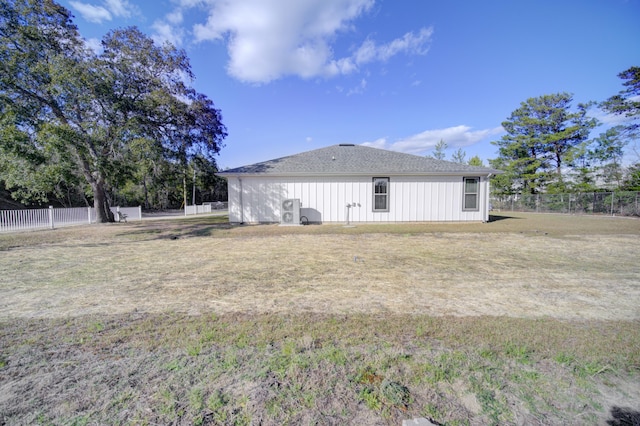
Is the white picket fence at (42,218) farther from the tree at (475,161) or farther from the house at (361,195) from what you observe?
the tree at (475,161)

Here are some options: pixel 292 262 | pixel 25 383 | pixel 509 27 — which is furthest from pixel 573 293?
pixel 509 27

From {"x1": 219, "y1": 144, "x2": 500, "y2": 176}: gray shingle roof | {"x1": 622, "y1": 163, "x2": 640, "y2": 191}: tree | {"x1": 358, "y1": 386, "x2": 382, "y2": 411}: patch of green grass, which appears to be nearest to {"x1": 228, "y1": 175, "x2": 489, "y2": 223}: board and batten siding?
{"x1": 219, "y1": 144, "x2": 500, "y2": 176}: gray shingle roof

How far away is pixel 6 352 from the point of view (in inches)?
87.3

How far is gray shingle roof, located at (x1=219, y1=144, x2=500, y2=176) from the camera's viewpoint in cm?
1227

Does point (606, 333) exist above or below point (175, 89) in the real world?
below

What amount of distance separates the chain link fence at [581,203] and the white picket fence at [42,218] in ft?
108

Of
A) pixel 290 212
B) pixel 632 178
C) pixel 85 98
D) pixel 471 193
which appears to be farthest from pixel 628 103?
pixel 85 98

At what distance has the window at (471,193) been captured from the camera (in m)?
12.5

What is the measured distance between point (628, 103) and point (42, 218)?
35997 millimetres

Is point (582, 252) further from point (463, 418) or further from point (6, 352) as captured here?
point (6, 352)

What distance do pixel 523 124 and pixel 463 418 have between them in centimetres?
3321

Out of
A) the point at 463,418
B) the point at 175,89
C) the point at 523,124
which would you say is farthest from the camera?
the point at 523,124

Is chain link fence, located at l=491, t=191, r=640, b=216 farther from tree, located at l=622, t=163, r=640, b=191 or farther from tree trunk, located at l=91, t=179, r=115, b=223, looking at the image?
tree trunk, located at l=91, t=179, r=115, b=223

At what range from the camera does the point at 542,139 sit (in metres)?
24.9
